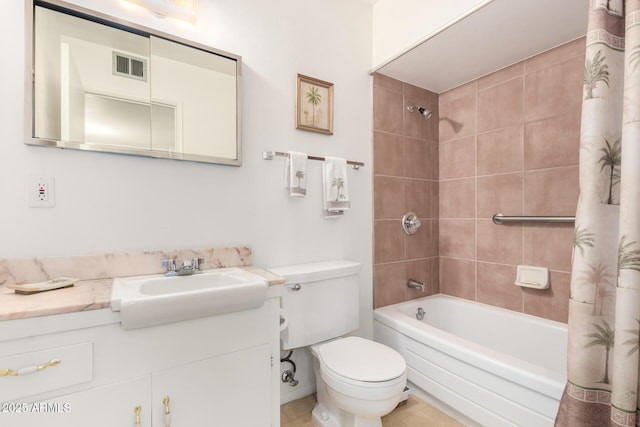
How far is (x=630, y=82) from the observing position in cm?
90

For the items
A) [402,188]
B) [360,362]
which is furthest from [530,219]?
[360,362]

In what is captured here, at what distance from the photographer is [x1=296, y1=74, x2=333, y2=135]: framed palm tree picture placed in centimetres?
176

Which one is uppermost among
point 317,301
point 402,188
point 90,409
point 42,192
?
point 402,188

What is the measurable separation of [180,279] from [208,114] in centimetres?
81

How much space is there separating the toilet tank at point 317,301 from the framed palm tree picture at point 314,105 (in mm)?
843

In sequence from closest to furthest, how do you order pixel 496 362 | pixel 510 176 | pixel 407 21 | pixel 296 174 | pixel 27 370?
1. pixel 27 370
2. pixel 496 362
3. pixel 296 174
4. pixel 407 21
5. pixel 510 176

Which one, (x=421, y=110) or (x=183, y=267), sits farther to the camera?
(x=421, y=110)

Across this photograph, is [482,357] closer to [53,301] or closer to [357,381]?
[357,381]

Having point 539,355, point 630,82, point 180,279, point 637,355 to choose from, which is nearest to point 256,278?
point 180,279

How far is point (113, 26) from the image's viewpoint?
4.22ft

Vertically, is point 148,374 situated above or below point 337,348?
above

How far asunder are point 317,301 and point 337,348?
0.25m

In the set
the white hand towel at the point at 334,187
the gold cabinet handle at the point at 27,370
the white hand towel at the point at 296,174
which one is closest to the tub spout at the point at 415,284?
the white hand towel at the point at 334,187

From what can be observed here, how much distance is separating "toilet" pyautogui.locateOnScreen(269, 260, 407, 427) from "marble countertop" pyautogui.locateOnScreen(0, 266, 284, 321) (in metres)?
0.74
